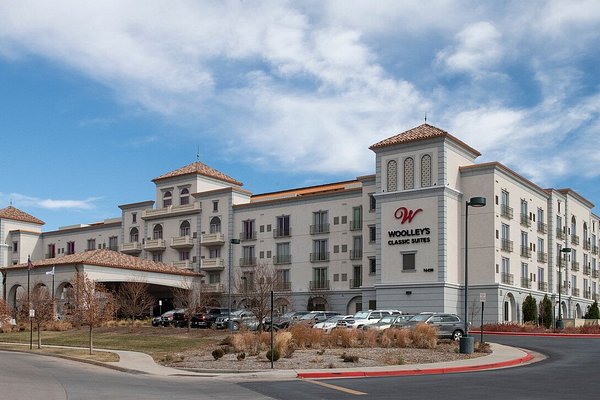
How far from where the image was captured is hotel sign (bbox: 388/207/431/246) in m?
60.7

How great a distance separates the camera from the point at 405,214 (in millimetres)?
61781

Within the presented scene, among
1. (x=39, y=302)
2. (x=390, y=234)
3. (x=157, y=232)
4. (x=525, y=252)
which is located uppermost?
(x=157, y=232)

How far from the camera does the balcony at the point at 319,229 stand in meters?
71.7

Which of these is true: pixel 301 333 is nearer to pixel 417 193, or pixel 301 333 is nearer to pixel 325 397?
pixel 325 397

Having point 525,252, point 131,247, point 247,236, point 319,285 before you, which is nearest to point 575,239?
point 525,252

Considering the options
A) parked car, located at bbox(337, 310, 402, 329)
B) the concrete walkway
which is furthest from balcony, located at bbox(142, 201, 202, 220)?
the concrete walkway

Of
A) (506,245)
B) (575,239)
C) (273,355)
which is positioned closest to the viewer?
(273,355)

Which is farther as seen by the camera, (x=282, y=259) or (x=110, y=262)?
(x=282, y=259)

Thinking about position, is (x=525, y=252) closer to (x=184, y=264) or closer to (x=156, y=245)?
(x=184, y=264)

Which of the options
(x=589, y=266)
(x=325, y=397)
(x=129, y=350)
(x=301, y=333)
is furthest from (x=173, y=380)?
(x=589, y=266)

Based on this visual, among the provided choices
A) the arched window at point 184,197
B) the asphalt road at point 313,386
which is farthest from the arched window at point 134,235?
the asphalt road at point 313,386

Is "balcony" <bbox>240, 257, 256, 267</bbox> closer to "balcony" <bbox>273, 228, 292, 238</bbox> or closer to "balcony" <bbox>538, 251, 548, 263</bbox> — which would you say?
"balcony" <bbox>273, 228, 292, 238</bbox>

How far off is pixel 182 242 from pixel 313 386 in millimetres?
62610

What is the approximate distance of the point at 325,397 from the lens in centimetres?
1767
